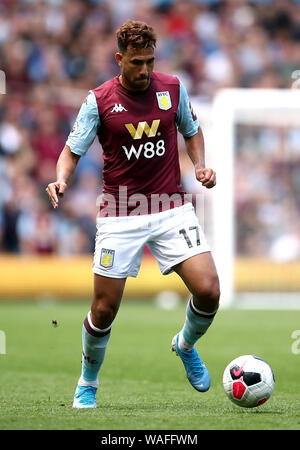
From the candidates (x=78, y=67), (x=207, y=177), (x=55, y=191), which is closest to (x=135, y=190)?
(x=207, y=177)

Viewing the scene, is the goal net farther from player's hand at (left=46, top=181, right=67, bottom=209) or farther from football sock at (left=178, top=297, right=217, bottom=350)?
player's hand at (left=46, top=181, right=67, bottom=209)

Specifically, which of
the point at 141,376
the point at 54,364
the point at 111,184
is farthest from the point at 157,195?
the point at 54,364

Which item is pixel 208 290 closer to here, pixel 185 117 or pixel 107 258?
pixel 107 258

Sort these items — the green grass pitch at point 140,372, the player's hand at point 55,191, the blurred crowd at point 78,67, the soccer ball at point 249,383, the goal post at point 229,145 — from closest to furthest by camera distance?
the green grass pitch at point 140,372
the player's hand at point 55,191
the soccer ball at point 249,383
the goal post at point 229,145
the blurred crowd at point 78,67

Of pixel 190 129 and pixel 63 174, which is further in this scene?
pixel 190 129

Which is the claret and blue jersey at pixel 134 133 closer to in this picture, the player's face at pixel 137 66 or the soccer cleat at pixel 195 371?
the player's face at pixel 137 66

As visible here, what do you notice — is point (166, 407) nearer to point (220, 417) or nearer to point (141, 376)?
point (220, 417)

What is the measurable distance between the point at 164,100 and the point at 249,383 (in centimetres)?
206

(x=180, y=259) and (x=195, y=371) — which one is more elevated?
(x=180, y=259)

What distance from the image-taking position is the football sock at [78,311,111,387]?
20.0ft

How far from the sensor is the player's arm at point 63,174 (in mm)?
5697

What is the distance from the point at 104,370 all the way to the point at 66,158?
294 centimetres

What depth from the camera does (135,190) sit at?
20.0 ft

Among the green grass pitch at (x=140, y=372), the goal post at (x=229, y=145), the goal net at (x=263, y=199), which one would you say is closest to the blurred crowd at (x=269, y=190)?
the goal net at (x=263, y=199)
